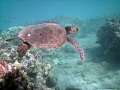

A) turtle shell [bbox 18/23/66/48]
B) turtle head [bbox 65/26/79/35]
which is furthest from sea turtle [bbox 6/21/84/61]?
turtle head [bbox 65/26/79/35]

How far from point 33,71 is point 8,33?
1102cm

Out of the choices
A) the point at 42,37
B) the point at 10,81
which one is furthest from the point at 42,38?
the point at 10,81

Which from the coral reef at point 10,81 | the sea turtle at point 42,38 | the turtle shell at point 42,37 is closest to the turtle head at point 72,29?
the sea turtle at point 42,38

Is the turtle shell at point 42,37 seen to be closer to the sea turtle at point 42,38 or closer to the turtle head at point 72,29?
the sea turtle at point 42,38

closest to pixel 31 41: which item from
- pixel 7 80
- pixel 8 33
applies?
pixel 7 80

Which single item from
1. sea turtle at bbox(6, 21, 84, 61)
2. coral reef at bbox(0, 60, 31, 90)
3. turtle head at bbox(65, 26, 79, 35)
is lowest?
coral reef at bbox(0, 60, 31, 90)

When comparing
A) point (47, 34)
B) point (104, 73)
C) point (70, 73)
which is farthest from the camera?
point (70, 73)

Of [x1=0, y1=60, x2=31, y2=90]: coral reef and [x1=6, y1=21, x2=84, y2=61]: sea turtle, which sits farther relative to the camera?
[x1=6, y1=21, x2=84, y2=61]: sea turtle

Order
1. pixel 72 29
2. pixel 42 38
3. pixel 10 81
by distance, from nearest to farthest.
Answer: pixel 10 81 < pixel 42 38 < pixel 72 29

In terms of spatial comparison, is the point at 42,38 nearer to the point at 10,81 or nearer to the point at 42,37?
the point at 42,37

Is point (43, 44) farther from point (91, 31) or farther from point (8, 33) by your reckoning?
point (91, 31)

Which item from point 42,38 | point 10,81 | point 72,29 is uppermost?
point 72,29

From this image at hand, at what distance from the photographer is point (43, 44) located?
12.0ft

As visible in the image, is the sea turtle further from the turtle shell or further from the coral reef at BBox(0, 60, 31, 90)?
the coral reef at BBox(0, 60, 31, 90)
